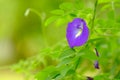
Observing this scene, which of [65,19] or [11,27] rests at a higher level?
[11,27]

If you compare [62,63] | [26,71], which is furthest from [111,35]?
[26,71]

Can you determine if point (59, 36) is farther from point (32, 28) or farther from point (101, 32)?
point (32, 28)

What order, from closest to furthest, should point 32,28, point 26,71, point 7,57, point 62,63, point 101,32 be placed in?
point 62,63, point 101,32, point 26,71, point 32,28, point 7,57

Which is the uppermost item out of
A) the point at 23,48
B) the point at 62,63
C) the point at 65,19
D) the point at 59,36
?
the point at 23,48

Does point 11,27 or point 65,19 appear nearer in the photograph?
point 65,19

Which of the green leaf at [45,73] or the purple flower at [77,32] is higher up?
the purple flower at [77,32]

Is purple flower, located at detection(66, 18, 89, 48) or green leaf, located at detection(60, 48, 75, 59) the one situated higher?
purple flower, located at detection(66, 18, 89, 48)

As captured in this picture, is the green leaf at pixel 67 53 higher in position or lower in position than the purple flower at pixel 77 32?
lower

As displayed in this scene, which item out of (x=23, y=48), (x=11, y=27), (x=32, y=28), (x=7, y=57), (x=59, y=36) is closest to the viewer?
(x=59, y=36)
